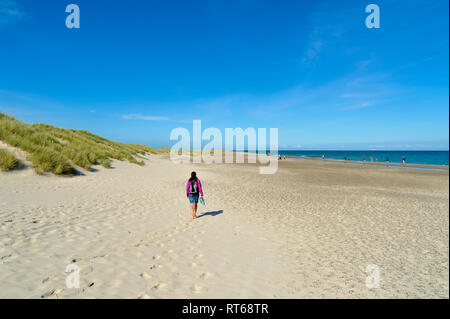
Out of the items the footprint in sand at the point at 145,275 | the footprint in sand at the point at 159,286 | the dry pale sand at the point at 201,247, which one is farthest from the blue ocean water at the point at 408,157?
the footprint in sand at the point at 145,275

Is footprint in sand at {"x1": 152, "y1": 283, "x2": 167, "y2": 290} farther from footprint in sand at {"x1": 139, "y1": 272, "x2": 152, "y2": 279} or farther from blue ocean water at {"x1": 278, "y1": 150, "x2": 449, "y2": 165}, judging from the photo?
blue ocean water at {"x1": 278, "y1": 150, "x2": 449, "y2": 165}

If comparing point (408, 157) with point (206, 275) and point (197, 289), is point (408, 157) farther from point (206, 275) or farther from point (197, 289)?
point (197, 289)

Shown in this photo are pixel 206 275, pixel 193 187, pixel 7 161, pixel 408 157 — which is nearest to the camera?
pixel 206 275

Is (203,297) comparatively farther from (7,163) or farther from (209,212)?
(7,163)

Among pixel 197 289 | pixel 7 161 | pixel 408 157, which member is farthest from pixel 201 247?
pixel 408 157

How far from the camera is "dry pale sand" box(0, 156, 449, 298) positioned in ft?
14.0

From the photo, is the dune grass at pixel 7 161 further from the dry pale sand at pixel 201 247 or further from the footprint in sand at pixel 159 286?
the footprint in sand at pixel 159 286

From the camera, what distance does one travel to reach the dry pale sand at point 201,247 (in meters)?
4.27

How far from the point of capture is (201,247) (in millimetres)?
6234

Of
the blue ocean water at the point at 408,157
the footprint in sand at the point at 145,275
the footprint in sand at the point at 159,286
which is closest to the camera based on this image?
the footprint in sand at the point at 159,286

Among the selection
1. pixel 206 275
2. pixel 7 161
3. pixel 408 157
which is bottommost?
pixel 206 275

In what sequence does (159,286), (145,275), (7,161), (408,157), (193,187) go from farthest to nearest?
(408,157) < (7,161) < (193,187) < (145,275) < (159,286)

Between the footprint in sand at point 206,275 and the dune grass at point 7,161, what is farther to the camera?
the dune grass at point 7,161

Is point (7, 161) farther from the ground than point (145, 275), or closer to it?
farther from the ground
